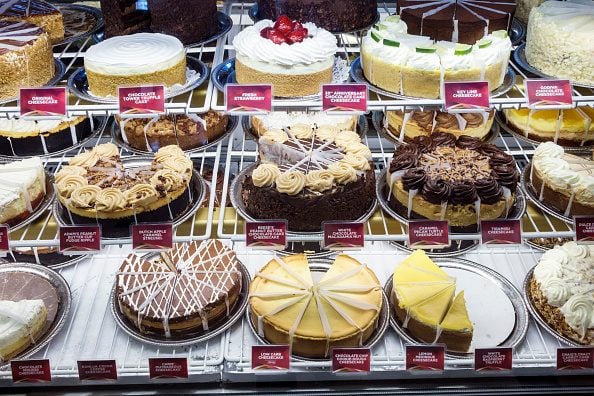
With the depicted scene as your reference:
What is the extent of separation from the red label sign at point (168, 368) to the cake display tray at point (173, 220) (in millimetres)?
494

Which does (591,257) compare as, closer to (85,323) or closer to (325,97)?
(325,97)

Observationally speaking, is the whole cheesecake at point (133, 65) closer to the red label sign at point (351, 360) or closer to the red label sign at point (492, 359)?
the red label sign at point (351, 360)

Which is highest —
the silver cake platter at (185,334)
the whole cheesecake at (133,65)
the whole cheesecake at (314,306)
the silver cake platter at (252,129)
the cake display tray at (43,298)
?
the whole cheesecake at (133,65)

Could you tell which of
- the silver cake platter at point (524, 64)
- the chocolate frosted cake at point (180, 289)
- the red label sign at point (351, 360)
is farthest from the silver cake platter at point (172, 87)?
the silver cake platter at point (524, 64)

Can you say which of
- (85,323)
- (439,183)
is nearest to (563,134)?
(439,183)

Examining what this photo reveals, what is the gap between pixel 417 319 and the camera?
2.56m

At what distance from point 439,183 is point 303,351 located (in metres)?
0.85

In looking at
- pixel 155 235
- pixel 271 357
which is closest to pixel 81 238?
pixel 155 235

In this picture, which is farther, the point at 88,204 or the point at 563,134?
the point at 563,134

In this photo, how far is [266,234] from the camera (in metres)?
2.33

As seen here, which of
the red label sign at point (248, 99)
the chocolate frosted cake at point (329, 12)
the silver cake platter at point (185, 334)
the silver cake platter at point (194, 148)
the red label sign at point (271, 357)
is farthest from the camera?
the silver cake platter at point (194, 148)

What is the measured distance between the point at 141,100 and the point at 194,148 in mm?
860

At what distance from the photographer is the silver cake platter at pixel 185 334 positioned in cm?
256

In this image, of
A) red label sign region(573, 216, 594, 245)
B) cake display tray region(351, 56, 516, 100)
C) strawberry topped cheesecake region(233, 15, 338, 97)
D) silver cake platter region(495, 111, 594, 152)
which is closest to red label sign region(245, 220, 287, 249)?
strawberry topped cheesecake region(233, 15, 338, 97)
